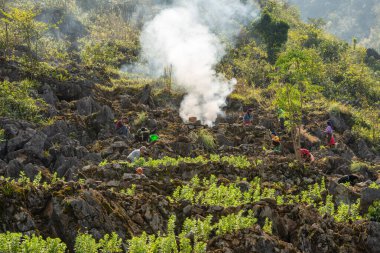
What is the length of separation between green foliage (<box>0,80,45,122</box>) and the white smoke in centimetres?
917

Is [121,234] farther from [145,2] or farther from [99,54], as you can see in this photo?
[145,2]

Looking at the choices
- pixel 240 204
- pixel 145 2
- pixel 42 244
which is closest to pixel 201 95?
pixel 240 204

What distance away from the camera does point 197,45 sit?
40.2 meters

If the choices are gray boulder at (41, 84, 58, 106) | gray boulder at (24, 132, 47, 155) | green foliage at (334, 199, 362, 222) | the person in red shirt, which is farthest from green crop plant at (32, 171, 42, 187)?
gray boulder at (41, 84, 58, 106)

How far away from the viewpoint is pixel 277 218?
11555 millimetres

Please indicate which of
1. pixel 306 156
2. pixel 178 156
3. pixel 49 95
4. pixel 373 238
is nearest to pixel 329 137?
pixel 306 156

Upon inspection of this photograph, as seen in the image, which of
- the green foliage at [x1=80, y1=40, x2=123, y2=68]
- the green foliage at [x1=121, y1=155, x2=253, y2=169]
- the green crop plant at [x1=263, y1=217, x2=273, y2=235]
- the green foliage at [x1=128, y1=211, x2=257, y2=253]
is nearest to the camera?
the green foliage at [x1=128, y1=211, x2=257, y2=253]

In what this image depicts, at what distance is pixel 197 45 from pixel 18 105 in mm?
20577

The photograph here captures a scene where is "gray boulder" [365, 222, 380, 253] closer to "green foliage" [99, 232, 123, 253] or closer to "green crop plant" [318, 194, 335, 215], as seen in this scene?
"green crop plant" [318, 194, 335, 215]

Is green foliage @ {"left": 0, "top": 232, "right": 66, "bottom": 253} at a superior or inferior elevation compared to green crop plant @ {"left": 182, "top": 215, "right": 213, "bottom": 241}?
inferior

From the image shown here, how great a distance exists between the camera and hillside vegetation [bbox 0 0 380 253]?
32.4 feet

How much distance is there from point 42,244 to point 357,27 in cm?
14663

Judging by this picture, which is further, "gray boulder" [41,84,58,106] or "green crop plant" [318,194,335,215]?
"gray boulder" [41,84,58,106]

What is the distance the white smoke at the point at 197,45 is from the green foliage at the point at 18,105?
917cm
